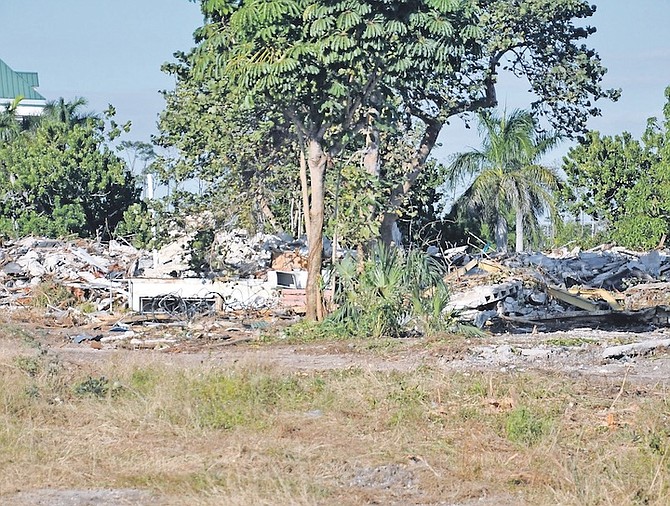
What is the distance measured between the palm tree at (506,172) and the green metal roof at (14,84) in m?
26.1

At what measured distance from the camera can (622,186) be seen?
117 feet

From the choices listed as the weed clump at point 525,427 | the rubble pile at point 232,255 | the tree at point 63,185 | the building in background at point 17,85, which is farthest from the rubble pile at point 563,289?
the building in background at point 17,85

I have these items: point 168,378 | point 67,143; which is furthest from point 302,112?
point 67,143

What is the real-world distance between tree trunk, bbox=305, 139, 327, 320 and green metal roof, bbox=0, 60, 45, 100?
126ft

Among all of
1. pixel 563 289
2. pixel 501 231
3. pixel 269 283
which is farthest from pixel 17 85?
pixel 563 289

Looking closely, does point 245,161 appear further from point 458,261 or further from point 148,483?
point 148,483

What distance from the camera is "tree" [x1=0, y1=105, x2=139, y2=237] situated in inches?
1428

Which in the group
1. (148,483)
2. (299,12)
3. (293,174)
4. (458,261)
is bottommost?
(148,483)

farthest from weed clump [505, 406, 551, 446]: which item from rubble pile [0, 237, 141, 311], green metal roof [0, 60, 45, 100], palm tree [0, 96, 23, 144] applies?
green metal roof [0, 60, 45, 100]

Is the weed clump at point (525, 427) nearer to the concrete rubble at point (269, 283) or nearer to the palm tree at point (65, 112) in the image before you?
the concrete rubble at point (269, 283)

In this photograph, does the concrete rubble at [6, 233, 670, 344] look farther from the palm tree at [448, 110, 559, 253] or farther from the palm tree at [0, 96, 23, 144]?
the palm tree at [0, 96, 23, 144]

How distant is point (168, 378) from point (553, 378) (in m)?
4.09

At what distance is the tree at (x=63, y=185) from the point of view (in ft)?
119

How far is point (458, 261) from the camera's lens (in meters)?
28.1
